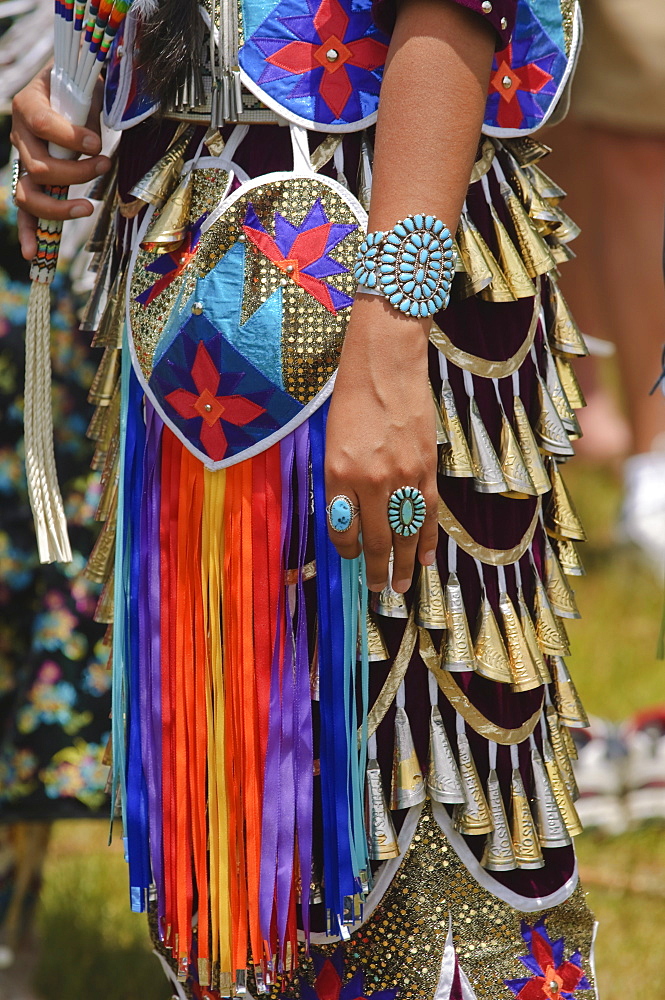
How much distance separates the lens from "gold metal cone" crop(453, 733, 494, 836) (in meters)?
1.04

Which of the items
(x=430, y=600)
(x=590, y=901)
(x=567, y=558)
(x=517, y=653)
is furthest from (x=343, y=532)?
(x=590, y=901)

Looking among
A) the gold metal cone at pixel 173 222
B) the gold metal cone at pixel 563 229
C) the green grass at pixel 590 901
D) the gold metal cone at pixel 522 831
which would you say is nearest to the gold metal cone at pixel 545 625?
the gold metal cone at pixel 522 831

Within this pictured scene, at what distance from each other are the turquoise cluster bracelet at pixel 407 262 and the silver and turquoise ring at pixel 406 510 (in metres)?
0.14

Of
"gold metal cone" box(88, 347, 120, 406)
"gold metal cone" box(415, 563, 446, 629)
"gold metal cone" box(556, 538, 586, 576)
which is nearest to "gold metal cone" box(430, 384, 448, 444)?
"gold metal cone" box(415, 563, 446, 629)

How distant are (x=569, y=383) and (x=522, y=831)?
0.44m

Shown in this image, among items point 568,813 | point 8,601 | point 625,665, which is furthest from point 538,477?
point 625,665

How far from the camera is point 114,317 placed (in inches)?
45.3

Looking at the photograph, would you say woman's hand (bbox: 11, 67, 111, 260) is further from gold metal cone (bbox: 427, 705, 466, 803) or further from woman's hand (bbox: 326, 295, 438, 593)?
gold metal cone (bbox: 427, 705, 466, 803)

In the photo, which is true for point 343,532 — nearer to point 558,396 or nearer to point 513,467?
point 513,467

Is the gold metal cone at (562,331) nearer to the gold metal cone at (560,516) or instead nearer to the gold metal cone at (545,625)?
the gold metal cone at (560,516)

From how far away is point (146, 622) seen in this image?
1.09 meters

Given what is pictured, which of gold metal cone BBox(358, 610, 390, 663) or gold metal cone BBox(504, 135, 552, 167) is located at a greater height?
gold metal cone BBox(504, 135, 552, 167)

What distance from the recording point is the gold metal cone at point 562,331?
113 cm

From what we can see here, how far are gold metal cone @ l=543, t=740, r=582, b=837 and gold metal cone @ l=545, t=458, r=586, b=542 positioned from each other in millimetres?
206
